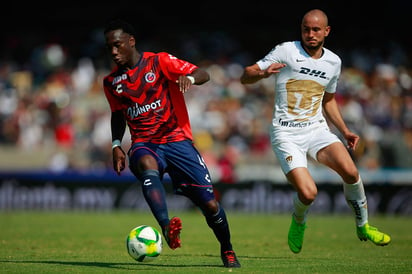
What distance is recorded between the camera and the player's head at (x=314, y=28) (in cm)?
937

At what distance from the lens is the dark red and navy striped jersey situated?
28.7 feet

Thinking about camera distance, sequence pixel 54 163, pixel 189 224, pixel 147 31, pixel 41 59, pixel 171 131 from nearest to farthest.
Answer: pixel 171 131 < pixel 189 224 < pixel 54 163 < pixel 41 59 < pixel 147 31

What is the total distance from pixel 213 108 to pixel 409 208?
7.18m

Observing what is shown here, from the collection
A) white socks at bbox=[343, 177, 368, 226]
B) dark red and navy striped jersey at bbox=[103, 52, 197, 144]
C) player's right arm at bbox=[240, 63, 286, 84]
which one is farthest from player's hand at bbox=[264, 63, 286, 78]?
white socks at bbox=[343, 177, 368, 226]

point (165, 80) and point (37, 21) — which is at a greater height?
point (37, 21)

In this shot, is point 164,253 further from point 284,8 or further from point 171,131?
→ point 284,8

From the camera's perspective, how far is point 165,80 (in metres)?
8.88

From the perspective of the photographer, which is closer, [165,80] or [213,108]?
[165,80]

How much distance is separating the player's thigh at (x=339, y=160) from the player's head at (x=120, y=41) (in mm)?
2857

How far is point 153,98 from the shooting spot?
8.77 meters

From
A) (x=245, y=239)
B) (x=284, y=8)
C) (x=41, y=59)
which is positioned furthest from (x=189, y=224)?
(x=284, y=8)

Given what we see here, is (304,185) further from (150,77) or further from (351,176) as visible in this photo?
(150,77)

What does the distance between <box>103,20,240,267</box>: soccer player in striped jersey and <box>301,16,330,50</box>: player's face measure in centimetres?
164

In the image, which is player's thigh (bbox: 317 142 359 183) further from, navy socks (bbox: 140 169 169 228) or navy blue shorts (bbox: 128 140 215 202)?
navy socks (bbox: 140 169 169 228)
